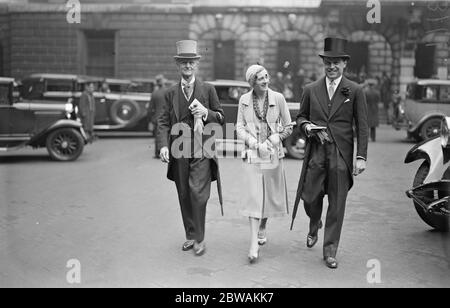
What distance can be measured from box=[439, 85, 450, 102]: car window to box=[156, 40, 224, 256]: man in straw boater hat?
1241 centimetres

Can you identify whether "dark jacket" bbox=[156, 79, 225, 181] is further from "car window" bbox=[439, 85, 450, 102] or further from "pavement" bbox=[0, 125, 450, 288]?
"car window" bbox=[439, 85, 450, 102]

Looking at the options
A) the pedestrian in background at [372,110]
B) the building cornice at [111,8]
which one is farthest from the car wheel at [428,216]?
the building cornice at [111,8]

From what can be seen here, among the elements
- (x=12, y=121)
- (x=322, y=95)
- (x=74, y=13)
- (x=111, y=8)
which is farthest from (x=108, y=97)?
(x=322, y=95)

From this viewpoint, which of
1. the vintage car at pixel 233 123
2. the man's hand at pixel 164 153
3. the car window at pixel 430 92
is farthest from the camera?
the car window at pixel 430 92

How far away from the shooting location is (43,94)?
16.3 metres

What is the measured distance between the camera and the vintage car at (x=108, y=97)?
1669 cm

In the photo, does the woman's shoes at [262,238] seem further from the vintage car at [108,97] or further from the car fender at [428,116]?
the vintage car at [108,97]

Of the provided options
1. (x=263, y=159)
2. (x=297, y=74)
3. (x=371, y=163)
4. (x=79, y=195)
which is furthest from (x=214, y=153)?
(x=297, y=74)

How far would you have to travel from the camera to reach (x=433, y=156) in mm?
6332

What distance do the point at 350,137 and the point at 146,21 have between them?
77.4ft

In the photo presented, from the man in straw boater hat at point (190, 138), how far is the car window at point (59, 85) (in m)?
11.9

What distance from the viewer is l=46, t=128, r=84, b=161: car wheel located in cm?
1249

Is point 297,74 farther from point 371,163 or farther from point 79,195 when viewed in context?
point 79,195

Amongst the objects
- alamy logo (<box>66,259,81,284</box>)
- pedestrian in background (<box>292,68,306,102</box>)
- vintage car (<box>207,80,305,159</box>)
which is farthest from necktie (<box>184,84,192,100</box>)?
pedestrian in background (<box>292,68,306,102</box>)
